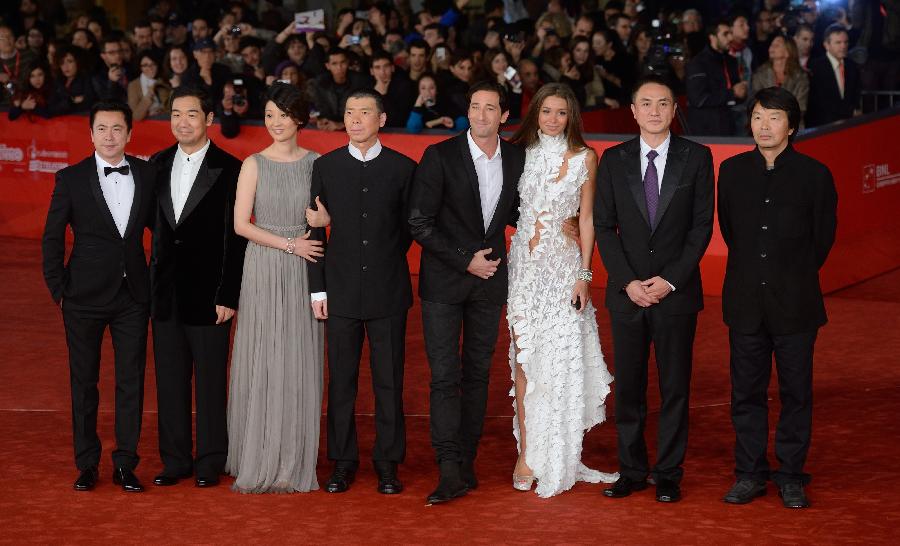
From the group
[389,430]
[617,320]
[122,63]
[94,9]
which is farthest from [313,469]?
[94,9]

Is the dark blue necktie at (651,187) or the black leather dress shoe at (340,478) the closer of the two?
the dark blue necktie at (651,187)

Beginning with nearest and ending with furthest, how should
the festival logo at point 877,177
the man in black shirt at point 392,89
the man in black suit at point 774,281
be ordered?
the man in black suit at point 774,281 → the festival logo at point 877,177 → the man in black shirt at point 392,89

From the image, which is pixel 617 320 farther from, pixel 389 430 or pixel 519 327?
pixel 389 430

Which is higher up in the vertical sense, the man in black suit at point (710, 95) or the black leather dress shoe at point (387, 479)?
the man in black suit at point (710, 95)

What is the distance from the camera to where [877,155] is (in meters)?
10.8

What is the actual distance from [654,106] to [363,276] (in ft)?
4.48

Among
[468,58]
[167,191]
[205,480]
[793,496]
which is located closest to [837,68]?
[468,58]

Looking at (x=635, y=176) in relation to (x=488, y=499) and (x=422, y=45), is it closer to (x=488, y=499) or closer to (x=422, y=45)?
(x=488, y=499)

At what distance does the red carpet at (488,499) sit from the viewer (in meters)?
5.62

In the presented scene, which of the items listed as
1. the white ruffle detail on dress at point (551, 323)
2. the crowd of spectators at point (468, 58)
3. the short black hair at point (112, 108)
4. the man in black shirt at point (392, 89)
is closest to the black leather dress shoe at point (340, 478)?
the white ruffle detail on dress at point (551, 323)

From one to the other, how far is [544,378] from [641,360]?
0.42m

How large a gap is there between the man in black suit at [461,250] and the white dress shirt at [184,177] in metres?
0.91

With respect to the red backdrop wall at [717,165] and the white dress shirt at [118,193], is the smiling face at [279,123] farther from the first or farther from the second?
the red backdrop wall at [717,165]

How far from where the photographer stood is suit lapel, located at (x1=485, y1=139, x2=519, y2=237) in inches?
242
